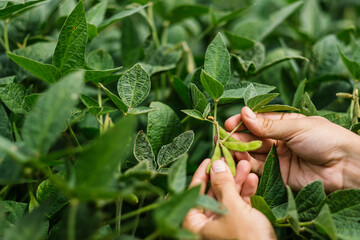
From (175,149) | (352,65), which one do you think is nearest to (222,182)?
(175,149)

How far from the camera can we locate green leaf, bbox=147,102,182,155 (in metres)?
0.65

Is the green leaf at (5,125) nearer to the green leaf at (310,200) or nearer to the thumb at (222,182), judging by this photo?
the thumb at (222,182)

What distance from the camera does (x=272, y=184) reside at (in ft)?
2.04

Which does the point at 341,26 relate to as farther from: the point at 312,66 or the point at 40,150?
the point at 40,150

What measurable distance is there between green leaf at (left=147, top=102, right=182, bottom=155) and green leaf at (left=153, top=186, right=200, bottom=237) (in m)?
0.24

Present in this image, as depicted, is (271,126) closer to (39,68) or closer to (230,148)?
(230,148)

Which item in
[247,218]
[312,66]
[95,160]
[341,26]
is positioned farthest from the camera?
[341,26]

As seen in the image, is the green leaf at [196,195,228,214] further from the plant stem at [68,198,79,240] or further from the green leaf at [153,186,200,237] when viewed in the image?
the plant stem at [68,198,79,240]

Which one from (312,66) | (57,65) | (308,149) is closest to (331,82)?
(312,66)

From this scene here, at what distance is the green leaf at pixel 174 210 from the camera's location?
408 mm

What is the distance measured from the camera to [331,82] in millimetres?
912

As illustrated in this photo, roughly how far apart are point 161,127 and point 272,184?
24cm

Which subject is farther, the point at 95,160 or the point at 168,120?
the point at 168,120

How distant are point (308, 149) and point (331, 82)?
323 mm
